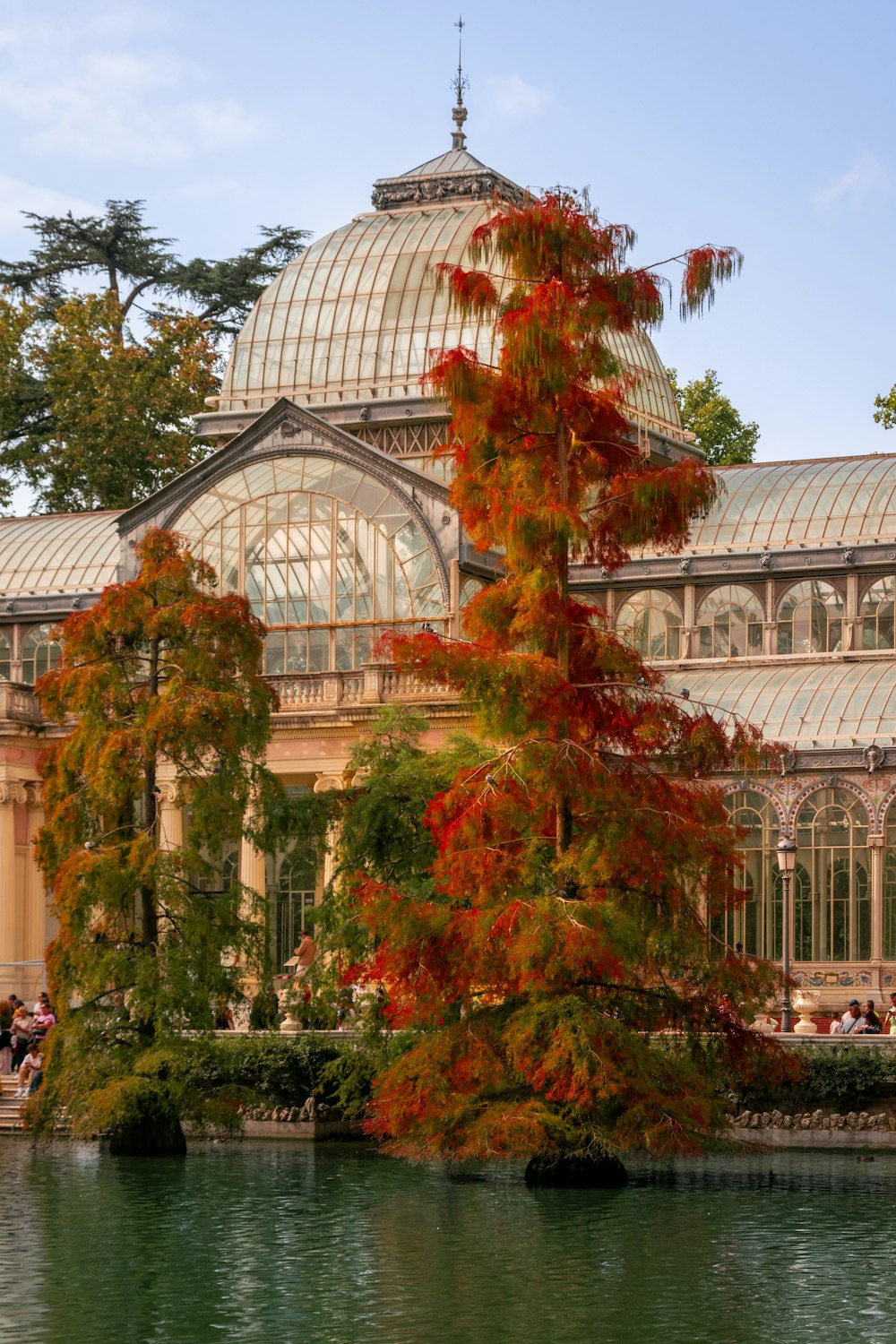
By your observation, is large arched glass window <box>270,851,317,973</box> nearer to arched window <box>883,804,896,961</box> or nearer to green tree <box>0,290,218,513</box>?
arched window <box>883,804,896,961</box>

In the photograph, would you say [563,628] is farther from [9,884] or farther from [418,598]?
[9,884]

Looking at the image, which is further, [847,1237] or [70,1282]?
[847,1237]

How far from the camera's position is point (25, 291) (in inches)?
3142

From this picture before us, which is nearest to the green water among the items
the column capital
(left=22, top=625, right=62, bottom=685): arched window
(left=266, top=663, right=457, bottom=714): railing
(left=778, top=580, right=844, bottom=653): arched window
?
(left=266, top=663, right=457, bottom=714): railing

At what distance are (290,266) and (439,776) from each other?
23928 millimetres

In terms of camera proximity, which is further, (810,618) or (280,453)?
(280,453)

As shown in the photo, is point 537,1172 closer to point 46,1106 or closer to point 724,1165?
point 724,1165

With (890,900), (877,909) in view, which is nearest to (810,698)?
(890,900)

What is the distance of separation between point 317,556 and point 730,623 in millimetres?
8847

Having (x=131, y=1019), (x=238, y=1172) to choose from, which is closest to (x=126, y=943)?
(x=131, y=1019)

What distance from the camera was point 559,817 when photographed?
3181 centimetres

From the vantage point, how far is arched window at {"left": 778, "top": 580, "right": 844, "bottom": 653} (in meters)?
50.8

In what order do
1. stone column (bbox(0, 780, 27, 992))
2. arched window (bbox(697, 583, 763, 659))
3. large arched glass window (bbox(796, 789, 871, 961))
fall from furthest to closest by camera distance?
stone column (bbox(0, 780, 27, 992)), arched window (bbox(697, 583, 763, 659)), large arched glass window (bbox(796, 789, 871, 961))

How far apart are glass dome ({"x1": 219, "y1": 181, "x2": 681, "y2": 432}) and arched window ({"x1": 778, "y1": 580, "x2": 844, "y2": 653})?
23.2ft
